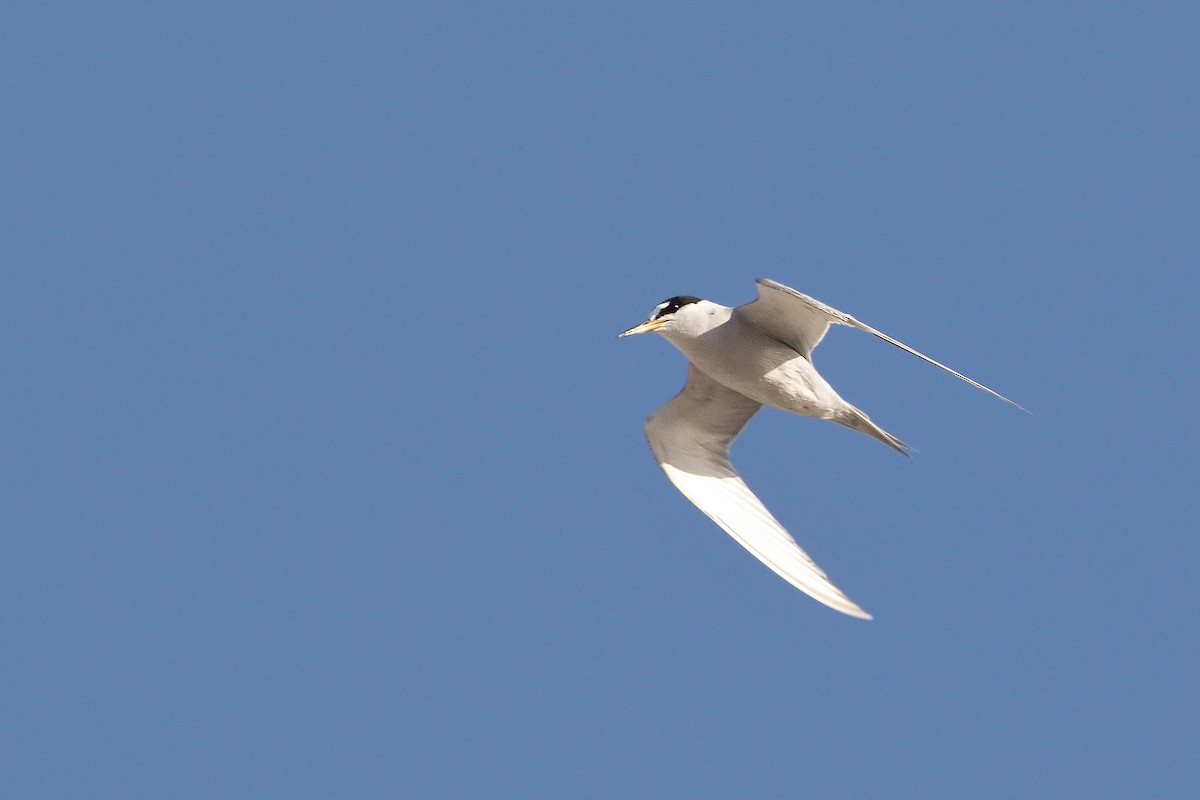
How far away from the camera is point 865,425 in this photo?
40.4 feet

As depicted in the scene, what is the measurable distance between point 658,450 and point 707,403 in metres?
0.67

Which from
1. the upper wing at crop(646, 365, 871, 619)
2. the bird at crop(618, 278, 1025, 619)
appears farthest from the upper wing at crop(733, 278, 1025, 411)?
the upper wing at crop(646, 365, 871, 619)

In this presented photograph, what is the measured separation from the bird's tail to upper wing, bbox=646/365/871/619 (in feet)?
3.95

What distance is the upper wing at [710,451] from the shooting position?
1294 centimetres

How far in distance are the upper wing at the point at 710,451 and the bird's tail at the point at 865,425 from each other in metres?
1.20

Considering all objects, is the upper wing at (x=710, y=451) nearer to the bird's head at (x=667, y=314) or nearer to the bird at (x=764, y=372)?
the bird at (x=764, y=372)

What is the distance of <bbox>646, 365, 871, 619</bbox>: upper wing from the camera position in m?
12.9

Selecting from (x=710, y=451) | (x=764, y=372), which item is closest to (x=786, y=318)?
(x=764, y=372)

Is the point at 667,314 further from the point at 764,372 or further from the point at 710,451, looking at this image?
the point at 710,451

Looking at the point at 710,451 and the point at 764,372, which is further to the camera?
the point at 710,451

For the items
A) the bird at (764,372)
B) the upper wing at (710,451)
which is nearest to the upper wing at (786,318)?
the bird at (764,372)

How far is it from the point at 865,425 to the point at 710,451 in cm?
197

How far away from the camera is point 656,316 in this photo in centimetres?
1238

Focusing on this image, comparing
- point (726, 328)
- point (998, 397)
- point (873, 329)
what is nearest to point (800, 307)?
point (726, 328)
